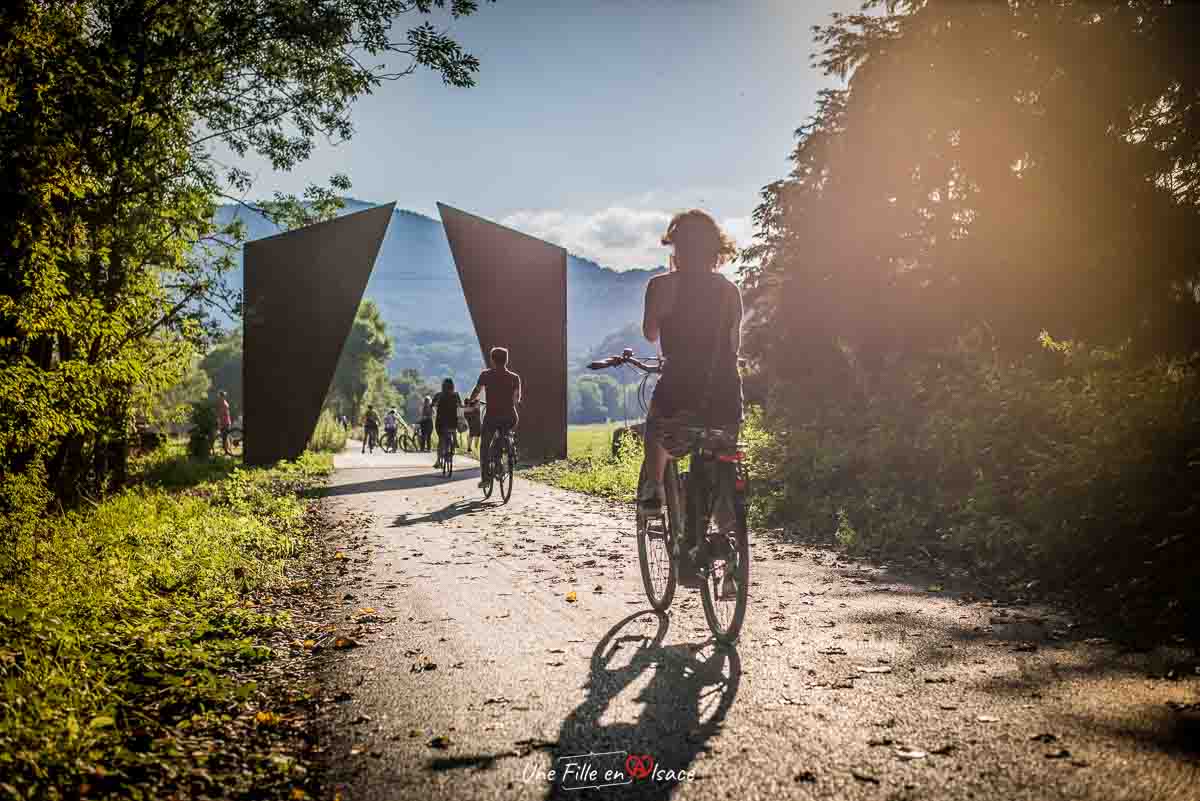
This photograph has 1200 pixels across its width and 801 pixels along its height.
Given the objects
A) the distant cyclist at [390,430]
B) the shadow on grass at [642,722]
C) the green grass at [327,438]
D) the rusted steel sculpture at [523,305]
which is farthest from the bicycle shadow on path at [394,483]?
the distant cyclist at [390,430]

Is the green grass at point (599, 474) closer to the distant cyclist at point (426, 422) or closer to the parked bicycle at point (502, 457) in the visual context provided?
the parked bicycle at point (502, 457)

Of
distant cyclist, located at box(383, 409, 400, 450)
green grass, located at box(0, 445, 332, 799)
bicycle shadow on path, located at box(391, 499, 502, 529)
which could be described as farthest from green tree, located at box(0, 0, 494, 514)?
distant cyclist, located at box(383, 409, 400, 450)

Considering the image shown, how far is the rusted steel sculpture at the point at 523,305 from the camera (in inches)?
814

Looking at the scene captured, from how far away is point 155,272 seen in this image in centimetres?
1091

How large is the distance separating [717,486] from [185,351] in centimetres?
800

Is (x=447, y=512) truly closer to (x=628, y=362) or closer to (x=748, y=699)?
(x=628, y=362)

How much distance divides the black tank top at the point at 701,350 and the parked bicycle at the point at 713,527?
0.15 m

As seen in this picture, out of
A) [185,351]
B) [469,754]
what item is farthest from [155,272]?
[469,754]

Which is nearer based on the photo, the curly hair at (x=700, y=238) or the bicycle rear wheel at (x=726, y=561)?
the bicycle rear wheel at (x=726, y=561)

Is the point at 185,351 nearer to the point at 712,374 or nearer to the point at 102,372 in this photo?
the point at 102,372

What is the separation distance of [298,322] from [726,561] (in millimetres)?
17627

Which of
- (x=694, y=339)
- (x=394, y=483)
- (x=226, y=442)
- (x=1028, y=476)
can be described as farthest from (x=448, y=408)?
(x=226, y=442)

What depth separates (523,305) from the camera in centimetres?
2088

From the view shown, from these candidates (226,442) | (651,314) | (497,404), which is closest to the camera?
(651,314)
